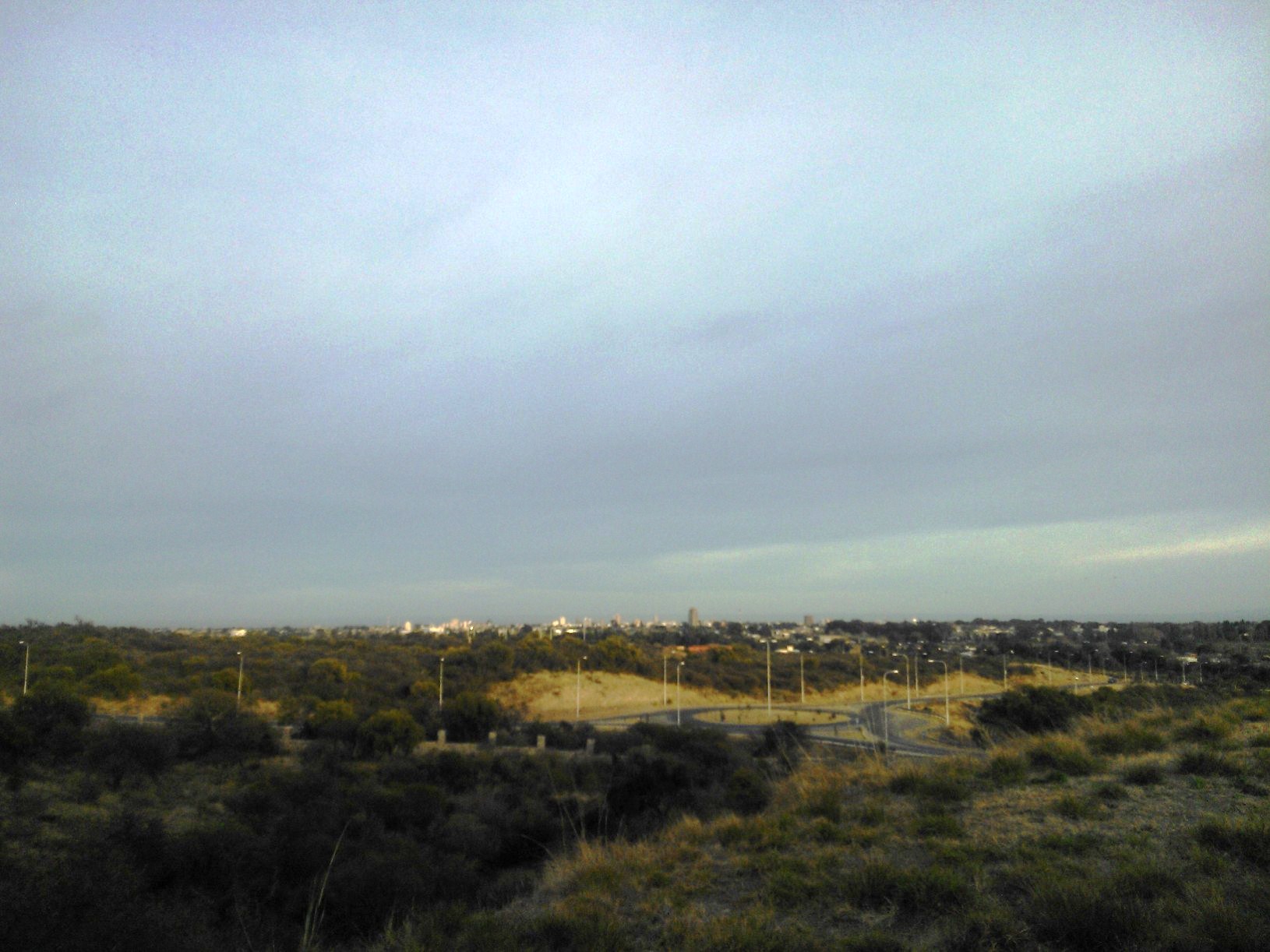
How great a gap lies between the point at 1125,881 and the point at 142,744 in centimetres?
2752

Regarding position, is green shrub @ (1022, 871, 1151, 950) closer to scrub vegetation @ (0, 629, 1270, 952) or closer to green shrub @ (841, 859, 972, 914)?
scrub vegetation @ (0, 629, 1270, 952)

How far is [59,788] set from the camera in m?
20.8

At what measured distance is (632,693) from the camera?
72.7m

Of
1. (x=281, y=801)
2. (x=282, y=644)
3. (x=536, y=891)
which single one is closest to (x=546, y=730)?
(x=281, y=801)

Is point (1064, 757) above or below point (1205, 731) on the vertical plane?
below

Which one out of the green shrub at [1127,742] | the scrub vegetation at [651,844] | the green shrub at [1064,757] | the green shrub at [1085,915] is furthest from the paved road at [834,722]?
the green shrub at [1085,915]

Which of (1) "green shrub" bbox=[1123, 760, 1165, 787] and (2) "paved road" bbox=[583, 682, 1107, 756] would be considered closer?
(1) "green shrub" bbox=[1123, 760, 1165, 787]

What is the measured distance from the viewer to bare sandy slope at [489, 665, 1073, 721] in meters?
64.2

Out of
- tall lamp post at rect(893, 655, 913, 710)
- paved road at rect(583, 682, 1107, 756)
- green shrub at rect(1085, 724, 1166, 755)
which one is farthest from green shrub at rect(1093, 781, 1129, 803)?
tall lamp post at rect(893, 655, 913, 710)

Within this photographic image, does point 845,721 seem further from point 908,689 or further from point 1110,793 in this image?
point 1110,793

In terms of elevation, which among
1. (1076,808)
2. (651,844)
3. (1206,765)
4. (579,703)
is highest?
(1206,765)

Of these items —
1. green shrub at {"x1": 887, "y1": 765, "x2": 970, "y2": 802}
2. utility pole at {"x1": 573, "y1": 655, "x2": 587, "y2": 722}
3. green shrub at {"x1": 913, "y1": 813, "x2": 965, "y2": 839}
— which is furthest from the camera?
utility pole at {"x1": 573, "y1": 655, "x2": 587, "y2": 722}

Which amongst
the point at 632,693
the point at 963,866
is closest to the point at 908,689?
the point at 632,693

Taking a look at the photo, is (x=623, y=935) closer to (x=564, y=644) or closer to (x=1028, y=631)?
(x=564, y=644)
